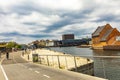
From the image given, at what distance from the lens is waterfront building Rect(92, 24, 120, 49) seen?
385ft

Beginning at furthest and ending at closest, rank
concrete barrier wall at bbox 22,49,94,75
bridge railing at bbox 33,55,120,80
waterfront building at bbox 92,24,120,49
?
waterfront building at bbox 92,24,120,49
bridge railing at bbox 33,55,120,80
concrete barrier wall at bbox 22,49,94,75

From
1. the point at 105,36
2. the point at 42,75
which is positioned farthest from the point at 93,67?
the point at 105,36

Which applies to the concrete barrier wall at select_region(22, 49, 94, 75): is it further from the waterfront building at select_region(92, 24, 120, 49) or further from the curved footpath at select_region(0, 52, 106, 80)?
the waterfront building at select_region(92, 24, 120, 49)

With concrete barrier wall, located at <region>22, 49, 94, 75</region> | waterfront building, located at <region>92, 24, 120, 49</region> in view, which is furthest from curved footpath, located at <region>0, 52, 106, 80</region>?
waterfront building, located at <region>92, 24, 120, 49</region>

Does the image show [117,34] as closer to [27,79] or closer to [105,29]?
[105,29]

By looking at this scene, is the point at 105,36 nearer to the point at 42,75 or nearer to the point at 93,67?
the point at 93,67

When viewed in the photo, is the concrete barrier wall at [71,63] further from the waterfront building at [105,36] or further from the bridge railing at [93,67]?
the waterfront building at [105,36]

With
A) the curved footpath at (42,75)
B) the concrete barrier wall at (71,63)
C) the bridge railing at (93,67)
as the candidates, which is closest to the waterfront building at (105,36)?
the concrete barrier wall at (71,63)

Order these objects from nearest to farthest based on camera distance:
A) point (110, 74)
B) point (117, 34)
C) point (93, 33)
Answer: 1. point (110, 74)
2. point (117, 34)
3. point (93, 33)

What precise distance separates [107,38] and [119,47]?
20.1 metres

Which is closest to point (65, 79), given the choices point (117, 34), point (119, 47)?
point (119, 47)

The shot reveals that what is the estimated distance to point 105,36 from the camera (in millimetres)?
124188

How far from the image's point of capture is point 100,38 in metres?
129

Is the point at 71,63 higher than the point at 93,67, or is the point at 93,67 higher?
the point at 71,63
